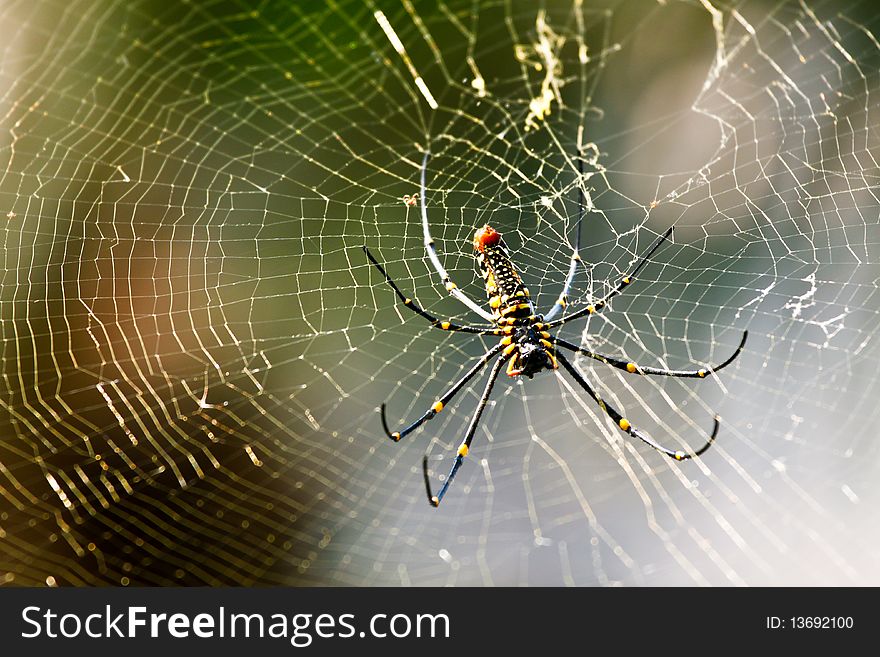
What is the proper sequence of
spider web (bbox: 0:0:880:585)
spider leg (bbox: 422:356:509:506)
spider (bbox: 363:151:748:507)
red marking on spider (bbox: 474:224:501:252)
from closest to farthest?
red marking on spider (bbox: 474:224:501:252) → spider (bbox: 363:151:748:507) → spider leg (bbox: 422:356:509:506) → spider web (bbox: 0:0:880:585)

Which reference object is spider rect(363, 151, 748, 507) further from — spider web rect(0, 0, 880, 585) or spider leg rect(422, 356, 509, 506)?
spider web rect(0, 0, 880, 585)

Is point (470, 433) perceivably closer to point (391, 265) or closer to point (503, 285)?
point (503, 285)

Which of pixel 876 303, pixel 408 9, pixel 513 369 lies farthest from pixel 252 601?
pixel 876 303

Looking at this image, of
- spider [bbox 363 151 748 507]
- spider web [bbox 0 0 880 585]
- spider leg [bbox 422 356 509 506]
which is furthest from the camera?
spider web [bbox 0 0 880 585]

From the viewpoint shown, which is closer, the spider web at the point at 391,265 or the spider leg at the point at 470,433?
the spider leg at the point at 470,433

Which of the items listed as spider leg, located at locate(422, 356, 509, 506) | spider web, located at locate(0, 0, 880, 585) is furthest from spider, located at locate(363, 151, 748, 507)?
spider web, located at locate(0, 0, 880, 585)

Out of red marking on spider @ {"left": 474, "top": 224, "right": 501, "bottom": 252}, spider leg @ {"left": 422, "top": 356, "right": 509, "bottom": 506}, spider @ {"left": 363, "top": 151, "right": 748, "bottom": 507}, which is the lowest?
spider leg @ {"left": 422, "top": 356, "right": 509, "bottom": 506}

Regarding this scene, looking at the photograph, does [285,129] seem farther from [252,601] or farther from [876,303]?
[876,303]

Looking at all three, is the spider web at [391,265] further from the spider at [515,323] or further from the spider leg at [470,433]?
the spider leg at [470,433]

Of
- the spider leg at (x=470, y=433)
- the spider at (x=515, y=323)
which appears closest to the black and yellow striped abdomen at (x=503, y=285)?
the spider at (x=515, y=323)
